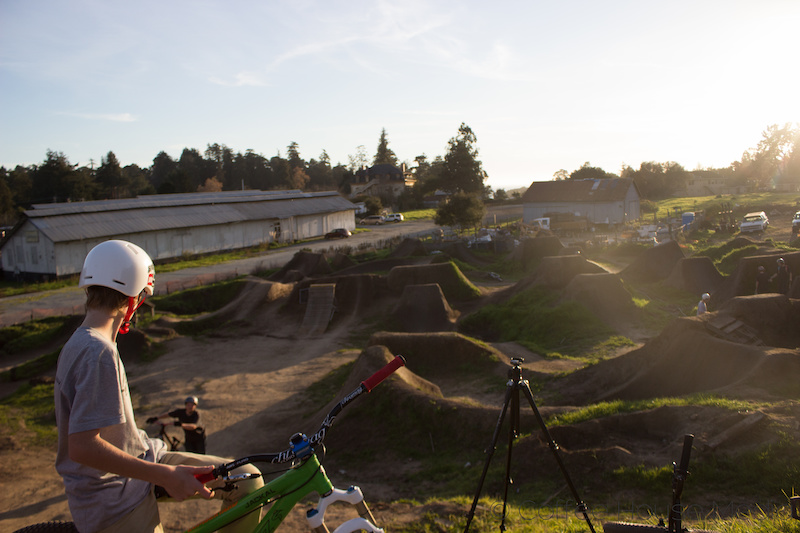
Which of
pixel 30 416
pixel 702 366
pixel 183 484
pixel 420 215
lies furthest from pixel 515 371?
pixel 420 215

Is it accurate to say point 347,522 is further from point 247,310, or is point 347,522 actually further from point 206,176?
point 206,176

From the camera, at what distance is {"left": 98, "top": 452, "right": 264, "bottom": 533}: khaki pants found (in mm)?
2625

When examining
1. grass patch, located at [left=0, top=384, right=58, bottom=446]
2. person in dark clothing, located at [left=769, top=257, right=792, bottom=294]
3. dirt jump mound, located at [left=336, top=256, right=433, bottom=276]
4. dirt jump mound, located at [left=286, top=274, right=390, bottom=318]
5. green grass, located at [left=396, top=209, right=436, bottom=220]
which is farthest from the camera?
green grass, located at [left=396, top=209, right=436, bottom=220]

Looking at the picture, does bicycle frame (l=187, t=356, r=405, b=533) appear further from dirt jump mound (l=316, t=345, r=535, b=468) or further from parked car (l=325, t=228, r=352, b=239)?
parked car (l=325, t=228, r=352, b=239)

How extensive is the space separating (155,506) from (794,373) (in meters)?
8.77

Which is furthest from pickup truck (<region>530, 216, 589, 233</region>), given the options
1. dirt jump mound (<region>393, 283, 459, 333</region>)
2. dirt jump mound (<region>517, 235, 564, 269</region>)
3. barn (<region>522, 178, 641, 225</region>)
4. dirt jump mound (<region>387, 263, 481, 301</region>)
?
dirt jump mound (<region>393, 283, 459, 333</region>)

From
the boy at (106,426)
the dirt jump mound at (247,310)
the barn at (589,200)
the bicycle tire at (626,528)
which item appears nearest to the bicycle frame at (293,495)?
the boy at (106,426)

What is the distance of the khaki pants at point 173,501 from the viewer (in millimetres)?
2625

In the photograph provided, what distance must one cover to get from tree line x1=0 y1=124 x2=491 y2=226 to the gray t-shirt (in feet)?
168

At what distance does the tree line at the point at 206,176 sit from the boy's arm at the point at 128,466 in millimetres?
51110

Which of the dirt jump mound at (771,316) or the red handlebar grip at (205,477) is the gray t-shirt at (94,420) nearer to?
the red handlebar grip at (205,477)

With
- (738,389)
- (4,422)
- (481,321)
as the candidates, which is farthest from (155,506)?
(481,321)

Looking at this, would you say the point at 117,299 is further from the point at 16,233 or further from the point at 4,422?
the point at 16,233

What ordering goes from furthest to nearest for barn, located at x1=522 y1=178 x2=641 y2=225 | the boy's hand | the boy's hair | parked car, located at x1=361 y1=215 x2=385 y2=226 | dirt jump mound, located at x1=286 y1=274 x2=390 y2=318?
parked car, located at x1=361 y1=215 x2=385 y2=226
barn, located at x1=522 y1=178 x2=641 y2=225
dirt jump mound, located at x1=286 y1=274 x2=390 y2=318
the boy's hair
the boy's hand
